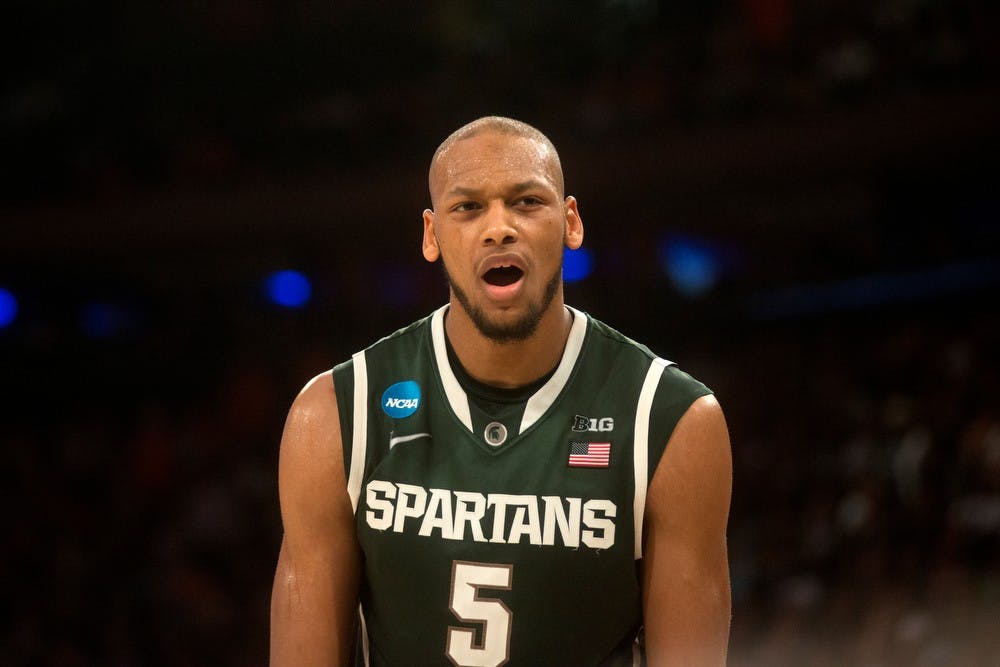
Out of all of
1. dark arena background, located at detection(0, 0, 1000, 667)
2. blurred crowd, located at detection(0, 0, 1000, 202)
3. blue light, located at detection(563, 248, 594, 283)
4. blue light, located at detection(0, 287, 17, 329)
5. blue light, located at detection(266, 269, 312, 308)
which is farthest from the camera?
blue light, located at detection(0, 287, 17, 329)

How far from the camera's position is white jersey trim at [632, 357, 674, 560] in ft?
8.25

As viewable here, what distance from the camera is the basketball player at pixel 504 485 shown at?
2.50m

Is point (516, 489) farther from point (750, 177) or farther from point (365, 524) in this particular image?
point (750, 177)

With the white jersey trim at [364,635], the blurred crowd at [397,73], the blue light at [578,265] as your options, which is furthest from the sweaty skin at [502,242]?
the blue light at [578,265]

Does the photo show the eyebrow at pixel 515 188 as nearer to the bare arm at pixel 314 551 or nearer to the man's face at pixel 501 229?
the man's face at pixel 501 229

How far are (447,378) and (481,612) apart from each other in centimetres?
53

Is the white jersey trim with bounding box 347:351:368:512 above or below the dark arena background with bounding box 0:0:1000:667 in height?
below

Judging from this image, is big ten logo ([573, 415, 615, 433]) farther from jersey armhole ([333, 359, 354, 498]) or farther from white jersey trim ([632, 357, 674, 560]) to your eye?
jersey armhole ([333, 359, 354, 498])

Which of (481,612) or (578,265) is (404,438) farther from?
(578,265)

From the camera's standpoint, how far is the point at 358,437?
2.62 meters

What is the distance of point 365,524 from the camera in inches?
101

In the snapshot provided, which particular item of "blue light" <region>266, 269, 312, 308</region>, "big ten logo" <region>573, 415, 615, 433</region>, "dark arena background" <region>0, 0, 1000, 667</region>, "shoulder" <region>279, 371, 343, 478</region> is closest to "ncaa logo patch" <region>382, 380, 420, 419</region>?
"shoulder" <region>279, 371, 343, 478</region>

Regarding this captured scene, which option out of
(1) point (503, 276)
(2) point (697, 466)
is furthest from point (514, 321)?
(2) point (697, 466)

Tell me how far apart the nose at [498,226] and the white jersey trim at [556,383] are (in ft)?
1.08
